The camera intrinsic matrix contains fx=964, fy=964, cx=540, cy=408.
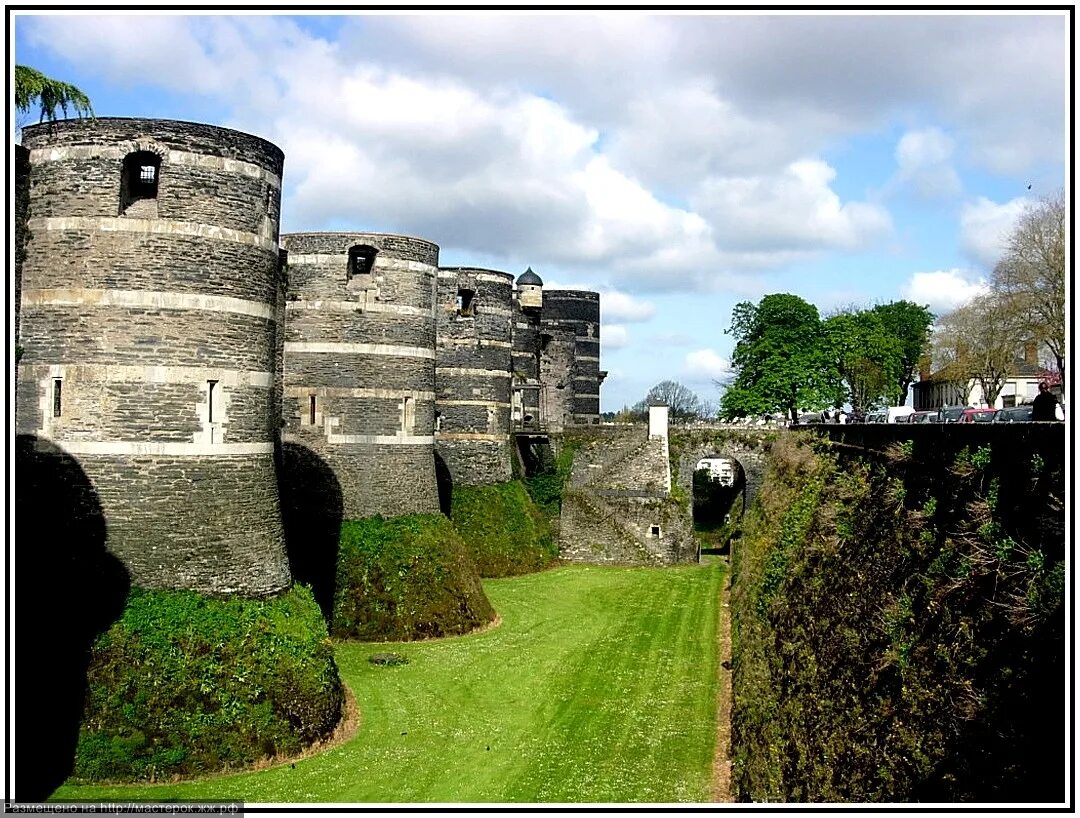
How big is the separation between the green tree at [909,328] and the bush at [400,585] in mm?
55060

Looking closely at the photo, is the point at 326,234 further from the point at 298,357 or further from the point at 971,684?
the point at 971,684

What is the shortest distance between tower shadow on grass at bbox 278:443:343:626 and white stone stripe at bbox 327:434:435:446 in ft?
2.45

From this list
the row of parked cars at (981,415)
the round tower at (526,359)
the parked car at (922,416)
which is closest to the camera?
the row of parked cars at (981,415)

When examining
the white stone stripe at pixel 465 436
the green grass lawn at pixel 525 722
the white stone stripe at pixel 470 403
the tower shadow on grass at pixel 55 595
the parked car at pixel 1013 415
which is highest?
the white stone stripe at pixel 470 403

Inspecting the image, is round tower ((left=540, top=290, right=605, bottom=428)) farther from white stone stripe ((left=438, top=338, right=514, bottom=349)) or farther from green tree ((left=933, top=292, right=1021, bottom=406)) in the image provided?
green tree ((left=933, top=292, right=1021, bottom=406))

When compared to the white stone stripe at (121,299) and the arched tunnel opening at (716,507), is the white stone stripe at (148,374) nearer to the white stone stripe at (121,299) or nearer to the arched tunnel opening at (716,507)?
the white stone stripe at (121,299)

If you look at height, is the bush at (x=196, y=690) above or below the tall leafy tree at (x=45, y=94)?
below

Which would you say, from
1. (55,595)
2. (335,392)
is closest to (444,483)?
(335,392)

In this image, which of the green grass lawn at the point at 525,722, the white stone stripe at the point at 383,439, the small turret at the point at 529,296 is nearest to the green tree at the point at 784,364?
the small turret at the point at 529,296

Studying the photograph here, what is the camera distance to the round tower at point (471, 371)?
36750 millimetres

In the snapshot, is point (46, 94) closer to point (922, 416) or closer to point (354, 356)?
point (354, 356)

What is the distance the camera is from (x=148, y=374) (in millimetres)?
16094

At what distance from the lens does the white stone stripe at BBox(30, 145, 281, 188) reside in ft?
52.8

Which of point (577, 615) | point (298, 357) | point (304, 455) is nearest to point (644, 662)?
point (577, 615)
